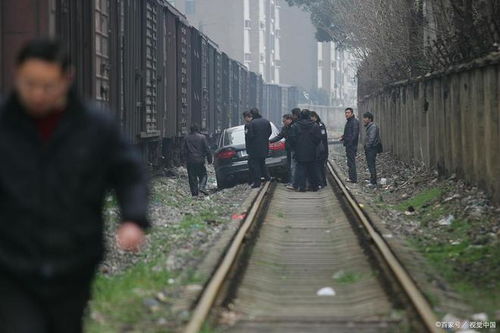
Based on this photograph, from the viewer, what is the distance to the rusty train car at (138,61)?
1134 cm

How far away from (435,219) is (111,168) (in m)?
11.6

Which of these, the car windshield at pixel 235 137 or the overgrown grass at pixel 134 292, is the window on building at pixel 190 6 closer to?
the car windshield at pixel 235 137

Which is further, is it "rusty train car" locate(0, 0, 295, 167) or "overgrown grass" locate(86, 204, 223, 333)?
"rusty train car" locate(0, 0, 295, 167)

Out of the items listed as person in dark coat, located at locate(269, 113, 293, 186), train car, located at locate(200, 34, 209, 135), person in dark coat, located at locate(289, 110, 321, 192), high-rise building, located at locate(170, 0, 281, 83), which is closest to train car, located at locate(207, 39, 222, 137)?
train car, located at locate(200, 34, 209, 135)

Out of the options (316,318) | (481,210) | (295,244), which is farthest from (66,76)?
(481,210)

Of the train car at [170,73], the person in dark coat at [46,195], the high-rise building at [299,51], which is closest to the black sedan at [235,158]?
the train car at [170,73]

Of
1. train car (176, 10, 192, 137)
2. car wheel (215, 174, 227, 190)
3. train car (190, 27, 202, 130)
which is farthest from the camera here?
train car (190, 27, 202, 130)

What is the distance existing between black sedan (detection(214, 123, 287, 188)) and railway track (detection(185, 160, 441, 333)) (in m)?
7.14

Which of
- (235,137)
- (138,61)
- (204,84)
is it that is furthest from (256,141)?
(204,84)

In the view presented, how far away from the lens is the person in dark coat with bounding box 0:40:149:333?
411 centimetres

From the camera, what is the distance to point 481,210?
14594mm

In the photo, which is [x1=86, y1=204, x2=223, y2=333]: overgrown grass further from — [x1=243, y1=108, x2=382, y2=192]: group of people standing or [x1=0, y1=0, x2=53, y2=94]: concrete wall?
[x1=243, y1=108, x2=382, y2=192]: group of people standing

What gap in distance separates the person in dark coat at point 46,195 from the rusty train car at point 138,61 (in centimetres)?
706

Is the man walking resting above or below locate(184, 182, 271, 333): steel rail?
above
